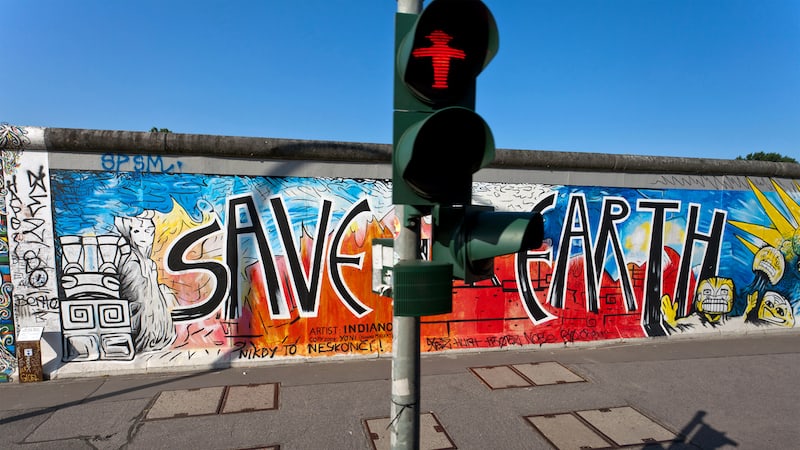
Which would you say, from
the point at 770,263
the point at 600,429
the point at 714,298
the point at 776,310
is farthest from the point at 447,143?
the point at 776,310

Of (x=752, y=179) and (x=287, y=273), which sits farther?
(x=752, y=179)

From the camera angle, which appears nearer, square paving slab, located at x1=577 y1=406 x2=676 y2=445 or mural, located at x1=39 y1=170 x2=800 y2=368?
square paving slab, located at x1=577 y1=406 x2=676 y2=445

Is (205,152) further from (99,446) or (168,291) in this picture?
(99,446)

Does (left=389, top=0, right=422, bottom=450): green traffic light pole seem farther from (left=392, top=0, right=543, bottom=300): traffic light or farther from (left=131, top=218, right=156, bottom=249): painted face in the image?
(left=131, top=218, right=156, bottom=249): painted face

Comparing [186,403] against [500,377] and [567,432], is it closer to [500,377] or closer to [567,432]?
[500,377]

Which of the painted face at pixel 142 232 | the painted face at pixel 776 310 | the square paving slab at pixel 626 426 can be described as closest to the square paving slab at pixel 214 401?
the painted face at pixel 142 232

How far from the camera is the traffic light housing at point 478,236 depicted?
1.89 meters

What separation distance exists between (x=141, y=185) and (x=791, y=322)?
1220 cm

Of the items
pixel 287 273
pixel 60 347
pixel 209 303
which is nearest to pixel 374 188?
pixel 287 273

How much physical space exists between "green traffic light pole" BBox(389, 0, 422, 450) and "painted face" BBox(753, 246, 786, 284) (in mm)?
9029

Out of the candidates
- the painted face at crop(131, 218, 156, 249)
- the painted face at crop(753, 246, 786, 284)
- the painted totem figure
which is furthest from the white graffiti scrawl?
the painted face at crop(753, 246, 786, 284)

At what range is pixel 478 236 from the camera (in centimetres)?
198

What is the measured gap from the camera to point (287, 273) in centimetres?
633

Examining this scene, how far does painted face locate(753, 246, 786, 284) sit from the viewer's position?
8180mm
